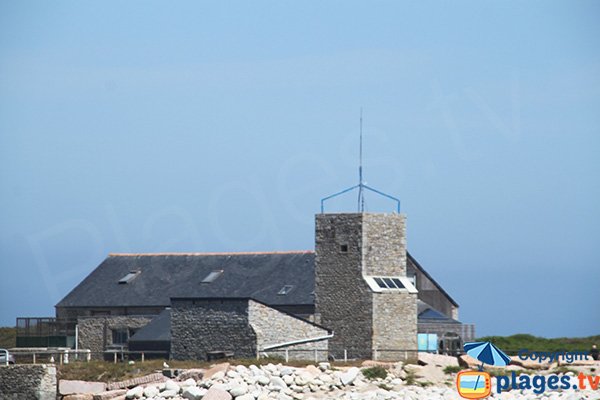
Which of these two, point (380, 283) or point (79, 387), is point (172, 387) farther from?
point (380, 283)

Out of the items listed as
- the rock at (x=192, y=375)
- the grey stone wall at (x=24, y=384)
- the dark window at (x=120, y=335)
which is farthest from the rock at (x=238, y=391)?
the dark window at (x=120, y=335)

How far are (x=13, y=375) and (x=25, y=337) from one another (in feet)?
61.6

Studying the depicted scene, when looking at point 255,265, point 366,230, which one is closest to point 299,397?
point 366,230

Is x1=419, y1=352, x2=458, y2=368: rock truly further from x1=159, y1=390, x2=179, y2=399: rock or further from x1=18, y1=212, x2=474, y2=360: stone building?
x1=159, y1=390, x2=179, y2=399: rock

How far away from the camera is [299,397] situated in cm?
3338

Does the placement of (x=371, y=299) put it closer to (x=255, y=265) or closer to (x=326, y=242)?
(x=326, y=242)

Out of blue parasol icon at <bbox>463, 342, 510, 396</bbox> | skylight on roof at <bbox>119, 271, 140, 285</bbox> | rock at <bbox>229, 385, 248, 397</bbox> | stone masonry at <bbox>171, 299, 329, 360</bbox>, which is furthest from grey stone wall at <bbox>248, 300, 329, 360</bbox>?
skylight on roof at <bbox>119, 271, 140, 285</bbox>

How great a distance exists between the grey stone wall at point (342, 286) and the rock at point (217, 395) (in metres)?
13.4

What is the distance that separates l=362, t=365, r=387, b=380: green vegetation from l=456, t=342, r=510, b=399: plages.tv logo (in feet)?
6.76

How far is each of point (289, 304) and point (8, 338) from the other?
588 inches

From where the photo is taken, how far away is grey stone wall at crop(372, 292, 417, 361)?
4572 cm

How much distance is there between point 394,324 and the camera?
1829 inches

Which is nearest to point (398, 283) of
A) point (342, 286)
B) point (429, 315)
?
point (342, 286)

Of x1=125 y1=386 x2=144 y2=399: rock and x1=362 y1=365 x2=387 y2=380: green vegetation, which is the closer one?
x1=125 y1=386 x2=144 y2=399: rock
